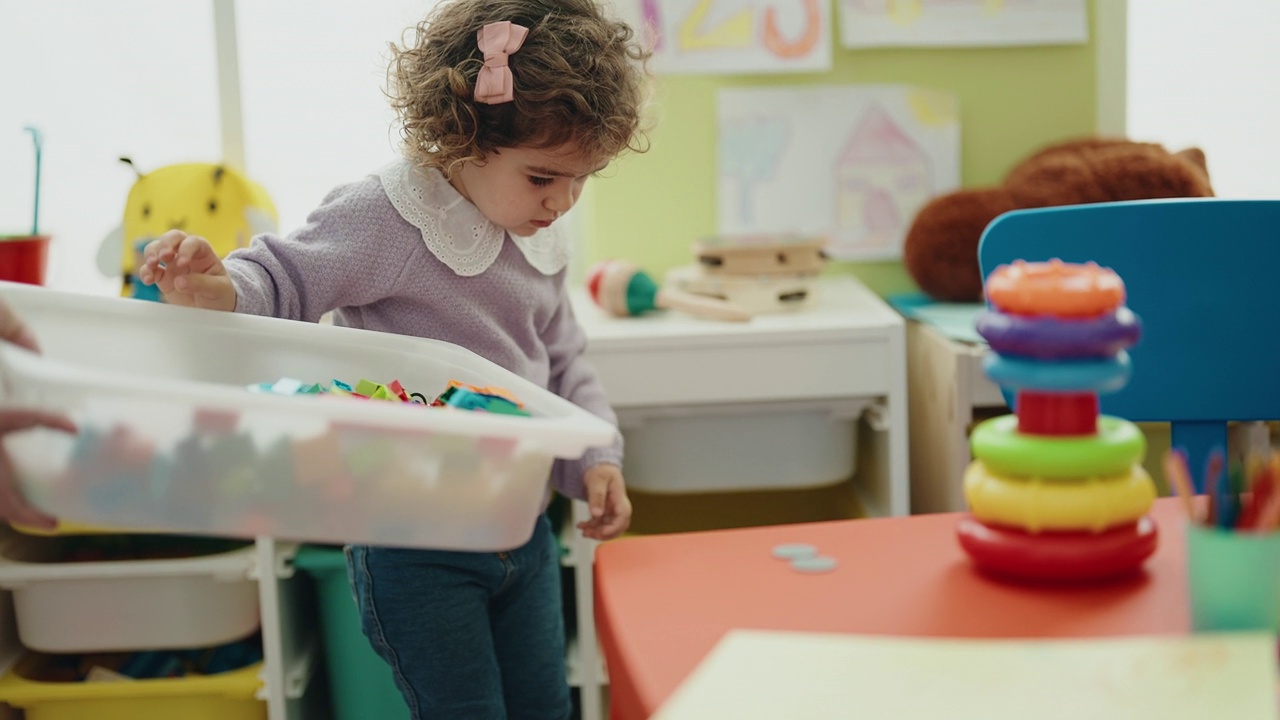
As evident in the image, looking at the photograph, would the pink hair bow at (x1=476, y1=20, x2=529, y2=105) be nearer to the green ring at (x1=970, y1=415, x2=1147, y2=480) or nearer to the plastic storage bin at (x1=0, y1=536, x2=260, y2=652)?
the green ring at (x1=970, y1=415, x2=1147, y2=480)

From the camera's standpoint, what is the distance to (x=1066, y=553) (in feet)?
1.73

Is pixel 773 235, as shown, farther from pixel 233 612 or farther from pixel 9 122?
pixel 9 122

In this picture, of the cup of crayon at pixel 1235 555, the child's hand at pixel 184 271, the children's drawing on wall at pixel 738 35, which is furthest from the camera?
the children's drawing on wall at pixel 738 35

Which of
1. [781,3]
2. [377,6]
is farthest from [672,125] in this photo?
[377,6]

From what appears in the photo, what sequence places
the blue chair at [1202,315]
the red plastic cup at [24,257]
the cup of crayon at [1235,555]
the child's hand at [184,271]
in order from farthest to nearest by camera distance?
the red plastic cup at [24,257] < the blue chair at [1202,315] < the child's hand at [184,271] < the cup of crayon at [1235,555]

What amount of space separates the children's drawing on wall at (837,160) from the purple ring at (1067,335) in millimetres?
1411

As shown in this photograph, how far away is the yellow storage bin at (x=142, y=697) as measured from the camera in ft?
4.97

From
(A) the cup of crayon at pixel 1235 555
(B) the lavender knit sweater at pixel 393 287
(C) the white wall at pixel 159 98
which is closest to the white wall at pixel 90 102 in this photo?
(C) the white wall at pixel 159 98

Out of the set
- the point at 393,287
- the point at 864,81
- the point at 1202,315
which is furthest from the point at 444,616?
the point at 864,81

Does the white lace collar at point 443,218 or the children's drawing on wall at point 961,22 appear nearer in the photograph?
the white lace collar at point 443,218

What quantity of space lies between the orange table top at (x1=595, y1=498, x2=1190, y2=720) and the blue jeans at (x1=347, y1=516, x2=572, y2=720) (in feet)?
1.36

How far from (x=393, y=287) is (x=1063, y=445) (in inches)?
24.2

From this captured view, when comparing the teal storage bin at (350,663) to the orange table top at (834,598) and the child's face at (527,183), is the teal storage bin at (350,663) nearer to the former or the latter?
the child's face at (527,183)

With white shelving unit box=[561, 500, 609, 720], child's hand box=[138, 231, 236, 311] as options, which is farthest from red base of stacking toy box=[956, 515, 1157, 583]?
white shelving unit box=[561, 500, 609, 720]
